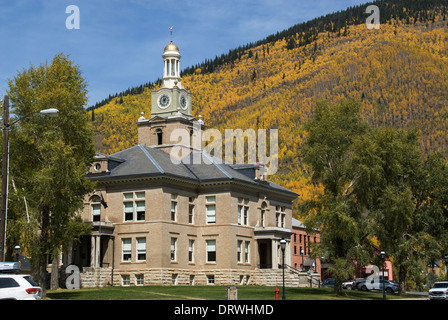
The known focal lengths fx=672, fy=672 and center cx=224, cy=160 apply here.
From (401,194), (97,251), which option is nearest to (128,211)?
(97,251)

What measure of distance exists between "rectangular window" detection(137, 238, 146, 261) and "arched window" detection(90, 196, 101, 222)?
16.3 ft

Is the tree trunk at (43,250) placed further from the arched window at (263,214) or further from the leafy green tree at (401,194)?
the arched window at (263,214)

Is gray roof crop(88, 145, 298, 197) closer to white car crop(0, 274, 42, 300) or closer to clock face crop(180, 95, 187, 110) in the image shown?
clock face crop(180, 95, 187, 110)

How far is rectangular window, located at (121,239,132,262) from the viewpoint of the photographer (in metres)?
63.5

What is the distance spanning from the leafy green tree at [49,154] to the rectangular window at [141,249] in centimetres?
1628

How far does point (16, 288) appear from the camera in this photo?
26750mm

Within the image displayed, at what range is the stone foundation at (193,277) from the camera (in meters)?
61.2

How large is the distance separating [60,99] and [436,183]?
37905mm

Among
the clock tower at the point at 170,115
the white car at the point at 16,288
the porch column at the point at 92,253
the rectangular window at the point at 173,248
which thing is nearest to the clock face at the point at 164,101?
the clock tower at the point at 170,115

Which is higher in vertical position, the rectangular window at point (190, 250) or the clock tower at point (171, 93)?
the clock tower at point (171, 93)

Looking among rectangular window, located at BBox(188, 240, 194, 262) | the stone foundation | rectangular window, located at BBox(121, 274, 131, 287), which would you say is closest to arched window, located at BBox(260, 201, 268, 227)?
the stone foundation

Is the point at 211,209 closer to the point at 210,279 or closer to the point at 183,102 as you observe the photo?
the point at 210,279

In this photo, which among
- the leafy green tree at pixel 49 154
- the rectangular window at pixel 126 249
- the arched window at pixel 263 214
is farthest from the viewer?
the arched window at pixel 263 214
